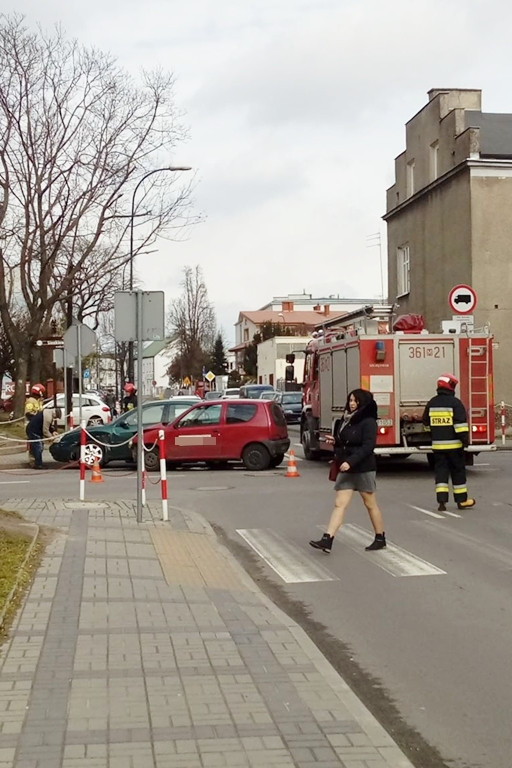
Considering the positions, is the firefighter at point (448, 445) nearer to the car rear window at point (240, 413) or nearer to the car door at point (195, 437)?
the car rear window at point (240, 413)

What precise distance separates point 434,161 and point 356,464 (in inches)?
1165

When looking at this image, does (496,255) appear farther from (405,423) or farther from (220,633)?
(220,633)

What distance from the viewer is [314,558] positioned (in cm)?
1065

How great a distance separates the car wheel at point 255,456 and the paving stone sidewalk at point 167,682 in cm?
1180

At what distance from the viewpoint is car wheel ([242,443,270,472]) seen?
70.5ft

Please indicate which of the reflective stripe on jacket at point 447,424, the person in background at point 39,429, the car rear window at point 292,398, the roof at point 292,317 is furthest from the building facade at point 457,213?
the roof at point 292,317

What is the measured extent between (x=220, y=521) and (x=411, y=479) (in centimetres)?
631

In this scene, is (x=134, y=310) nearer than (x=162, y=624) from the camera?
No

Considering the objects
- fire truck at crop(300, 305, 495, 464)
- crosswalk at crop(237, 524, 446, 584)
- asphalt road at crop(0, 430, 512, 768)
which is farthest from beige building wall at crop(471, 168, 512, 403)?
crosswalk at crop(237, 524, 446, 584)

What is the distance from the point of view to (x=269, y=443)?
843 inches

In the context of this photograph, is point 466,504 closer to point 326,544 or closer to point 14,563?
point 326,544

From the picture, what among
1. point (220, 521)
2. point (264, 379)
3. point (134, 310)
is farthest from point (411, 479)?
point (264, 379)

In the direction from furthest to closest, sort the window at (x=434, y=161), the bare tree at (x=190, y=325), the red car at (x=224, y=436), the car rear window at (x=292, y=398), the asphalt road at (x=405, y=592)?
the bare tree at (x=190, y=325)
the car rear window at (x=292, y=398)
the window at (x=434, y=161)
the red car at (x=224, y=436)
the asphalt road at (x=405, y=592)

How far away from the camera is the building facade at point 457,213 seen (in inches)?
1364
